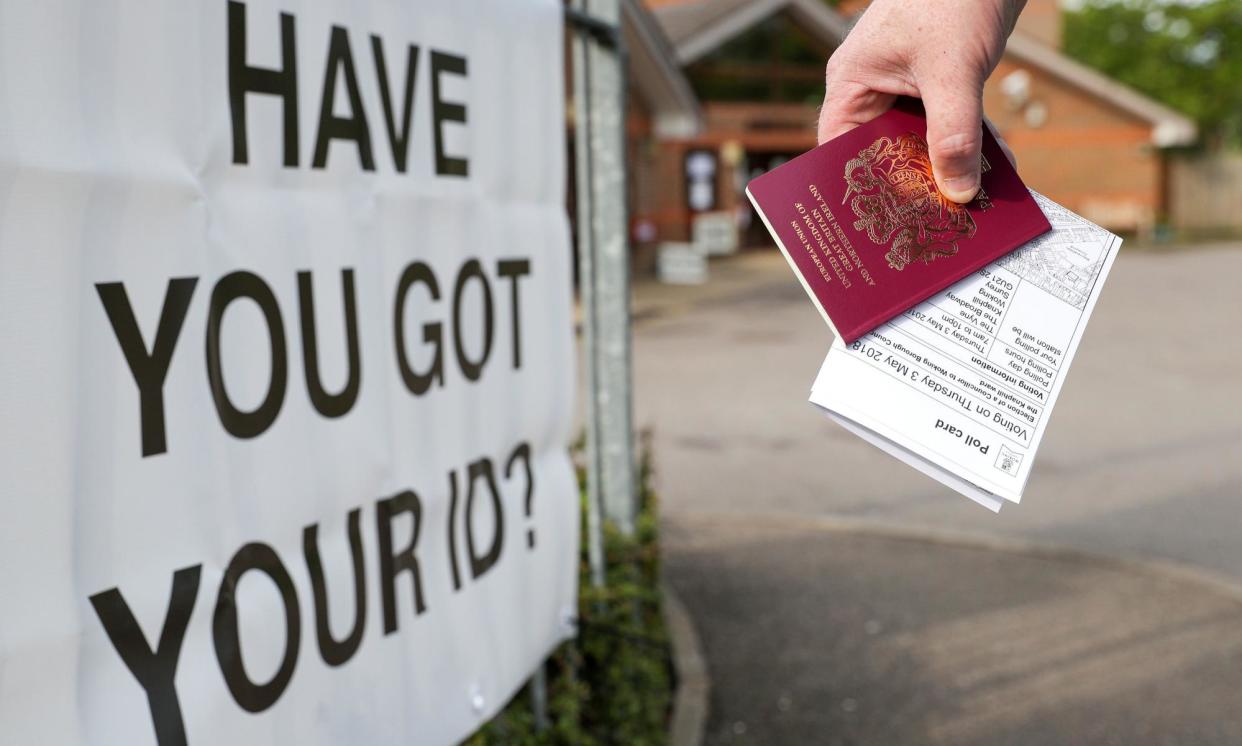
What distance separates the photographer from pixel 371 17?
2234 mm

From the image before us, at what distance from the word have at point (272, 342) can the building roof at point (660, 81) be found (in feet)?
53.4

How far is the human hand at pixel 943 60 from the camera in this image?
1.36 m

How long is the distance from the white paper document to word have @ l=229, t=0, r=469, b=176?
3.46 feet

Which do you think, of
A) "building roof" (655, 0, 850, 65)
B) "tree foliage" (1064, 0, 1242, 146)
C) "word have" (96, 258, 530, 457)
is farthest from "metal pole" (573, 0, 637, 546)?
"tree foliage" (1064, 0, 1242, 146)

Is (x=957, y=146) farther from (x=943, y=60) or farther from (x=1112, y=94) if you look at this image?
(x=1112, y=94)

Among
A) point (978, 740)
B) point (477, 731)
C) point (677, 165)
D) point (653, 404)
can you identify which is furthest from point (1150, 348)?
point (677, 165)

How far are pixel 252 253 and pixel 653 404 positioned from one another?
27.1ft

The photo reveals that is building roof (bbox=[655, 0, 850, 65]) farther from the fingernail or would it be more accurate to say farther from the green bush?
the fingernail

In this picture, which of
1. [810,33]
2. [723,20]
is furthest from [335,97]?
[810,33]

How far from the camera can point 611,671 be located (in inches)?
141

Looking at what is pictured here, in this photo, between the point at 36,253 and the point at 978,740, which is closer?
the point at 36,253

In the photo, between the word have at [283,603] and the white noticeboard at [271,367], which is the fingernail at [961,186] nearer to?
the white noticeboard at [271,367]

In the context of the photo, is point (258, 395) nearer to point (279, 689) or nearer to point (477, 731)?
point (279, 689)

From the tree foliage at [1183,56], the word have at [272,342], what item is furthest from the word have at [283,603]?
the tree foliage at [1183,56]
